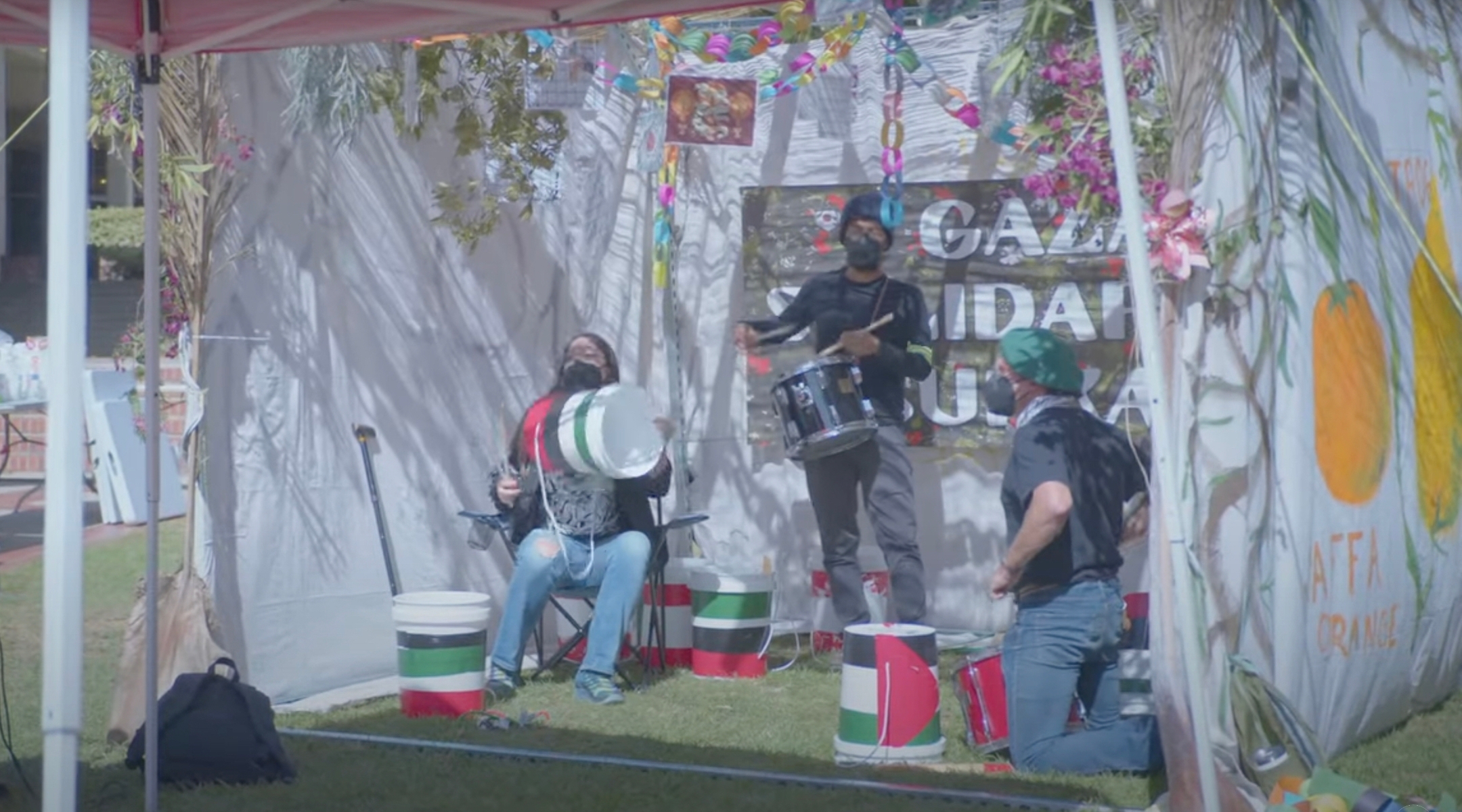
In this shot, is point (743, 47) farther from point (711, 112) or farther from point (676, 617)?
point (676, 617)

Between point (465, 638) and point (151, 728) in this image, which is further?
point (465, 638)

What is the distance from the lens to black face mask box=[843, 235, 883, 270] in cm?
695

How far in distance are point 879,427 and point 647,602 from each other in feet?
3.79

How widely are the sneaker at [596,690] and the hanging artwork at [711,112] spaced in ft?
6.78

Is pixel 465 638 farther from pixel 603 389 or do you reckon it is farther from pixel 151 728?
pixel 151 728

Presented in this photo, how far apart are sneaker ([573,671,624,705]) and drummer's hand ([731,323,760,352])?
1.48 m

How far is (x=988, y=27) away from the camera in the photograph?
6891 mm

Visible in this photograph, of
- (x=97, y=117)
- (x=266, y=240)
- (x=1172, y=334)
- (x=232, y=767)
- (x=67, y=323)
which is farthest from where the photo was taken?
(x=266, y=240)

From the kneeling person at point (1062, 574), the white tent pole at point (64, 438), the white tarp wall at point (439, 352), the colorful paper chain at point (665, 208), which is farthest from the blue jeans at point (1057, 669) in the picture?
the white tent pole at point (64, 438)

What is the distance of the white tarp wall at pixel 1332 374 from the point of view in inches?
166

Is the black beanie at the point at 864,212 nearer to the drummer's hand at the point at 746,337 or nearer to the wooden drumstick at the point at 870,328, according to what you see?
the wooden drumstick at the point at 870,328

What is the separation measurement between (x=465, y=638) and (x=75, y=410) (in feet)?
10.0

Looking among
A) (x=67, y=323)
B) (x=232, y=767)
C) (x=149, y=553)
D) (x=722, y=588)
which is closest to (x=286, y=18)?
(x=149, y=553)

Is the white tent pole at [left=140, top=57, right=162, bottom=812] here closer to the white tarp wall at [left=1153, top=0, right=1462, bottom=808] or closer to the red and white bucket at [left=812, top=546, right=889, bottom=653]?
the white tarp wall at [left=1153, top=0, right=1462, bottom=808]
